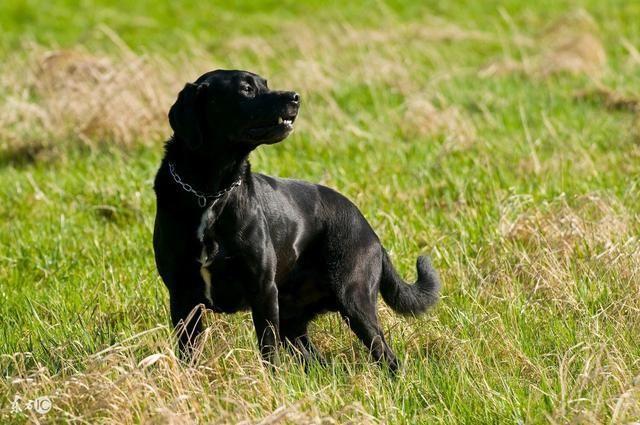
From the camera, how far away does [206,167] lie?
5359mm

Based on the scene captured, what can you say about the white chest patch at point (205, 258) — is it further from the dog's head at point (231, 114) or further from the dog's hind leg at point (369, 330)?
the dog's hind leg at point (369, 330)

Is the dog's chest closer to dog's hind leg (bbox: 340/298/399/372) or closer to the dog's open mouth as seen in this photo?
the dog's open mouth

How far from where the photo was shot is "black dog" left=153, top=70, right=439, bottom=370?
5.18 m

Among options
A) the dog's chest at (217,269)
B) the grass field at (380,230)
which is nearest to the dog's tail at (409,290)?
the grass field at (380,230)

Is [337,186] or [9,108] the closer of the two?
[337,186]

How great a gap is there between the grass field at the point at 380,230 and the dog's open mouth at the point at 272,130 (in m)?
0.90

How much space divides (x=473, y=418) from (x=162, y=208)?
167cm

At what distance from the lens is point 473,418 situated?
462 cm

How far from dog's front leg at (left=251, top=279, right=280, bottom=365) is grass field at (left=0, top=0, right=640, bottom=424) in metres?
0.11

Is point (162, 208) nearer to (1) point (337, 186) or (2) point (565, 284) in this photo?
(2) point (565, 284)

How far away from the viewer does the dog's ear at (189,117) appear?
5.25 m

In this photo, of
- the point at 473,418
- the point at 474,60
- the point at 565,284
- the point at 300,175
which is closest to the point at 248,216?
the point at 473,418
